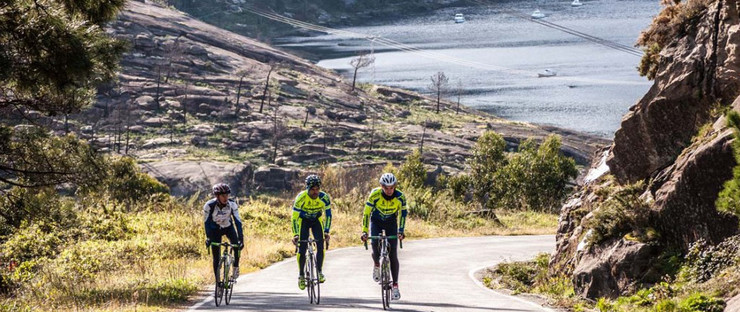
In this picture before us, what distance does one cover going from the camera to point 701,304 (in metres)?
12.3

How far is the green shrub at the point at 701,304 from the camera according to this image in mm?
12188

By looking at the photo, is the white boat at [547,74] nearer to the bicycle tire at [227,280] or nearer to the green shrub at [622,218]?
the green shrub at [622,218]

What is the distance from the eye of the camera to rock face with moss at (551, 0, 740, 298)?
14953mm

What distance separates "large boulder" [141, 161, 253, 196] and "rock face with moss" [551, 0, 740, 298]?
91.8 metres

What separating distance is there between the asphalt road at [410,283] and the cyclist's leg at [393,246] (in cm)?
55

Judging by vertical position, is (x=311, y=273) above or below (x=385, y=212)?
below

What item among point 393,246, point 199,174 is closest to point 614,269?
point 393,246

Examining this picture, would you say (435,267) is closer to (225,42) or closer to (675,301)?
(675,301)

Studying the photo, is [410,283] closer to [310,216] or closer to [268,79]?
[310,216]

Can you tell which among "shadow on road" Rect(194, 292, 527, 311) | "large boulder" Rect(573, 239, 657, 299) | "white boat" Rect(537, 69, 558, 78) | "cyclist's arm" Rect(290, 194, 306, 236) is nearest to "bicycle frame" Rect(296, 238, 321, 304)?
"shadow on road" Rect(194, 292, 527, 311)

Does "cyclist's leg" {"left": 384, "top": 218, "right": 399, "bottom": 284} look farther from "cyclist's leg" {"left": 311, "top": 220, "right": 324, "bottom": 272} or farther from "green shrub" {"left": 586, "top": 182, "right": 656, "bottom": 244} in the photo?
"green shrub" {"left": 586, "top": 182, "right": 656, "bottom": 244}

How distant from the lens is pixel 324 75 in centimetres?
18438

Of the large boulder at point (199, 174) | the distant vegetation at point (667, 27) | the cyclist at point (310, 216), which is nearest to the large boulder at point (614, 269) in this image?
Answer: the cyclist at point (310, 216)

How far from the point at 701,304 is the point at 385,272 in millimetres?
4814
